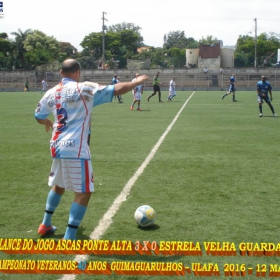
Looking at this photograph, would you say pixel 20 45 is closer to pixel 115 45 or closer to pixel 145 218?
pixel 115 45

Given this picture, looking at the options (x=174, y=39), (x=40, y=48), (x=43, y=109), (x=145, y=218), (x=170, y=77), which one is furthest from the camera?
(x=174, y=39)

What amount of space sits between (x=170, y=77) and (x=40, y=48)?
41695mm

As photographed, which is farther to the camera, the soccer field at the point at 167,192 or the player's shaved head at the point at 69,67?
the soccer field at the point at 167,192

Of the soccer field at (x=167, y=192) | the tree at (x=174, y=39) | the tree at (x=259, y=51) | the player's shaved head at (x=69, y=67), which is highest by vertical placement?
the tree at (x=174, y=39)

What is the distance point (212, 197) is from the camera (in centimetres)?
688

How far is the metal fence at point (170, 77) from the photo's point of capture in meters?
64.5

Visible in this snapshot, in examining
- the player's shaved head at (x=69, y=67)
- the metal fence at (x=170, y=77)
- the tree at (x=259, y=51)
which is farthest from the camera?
the tree at (x=259, y=51)

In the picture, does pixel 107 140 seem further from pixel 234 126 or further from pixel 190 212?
pixel 190 212

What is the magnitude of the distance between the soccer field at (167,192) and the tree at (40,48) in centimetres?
8156

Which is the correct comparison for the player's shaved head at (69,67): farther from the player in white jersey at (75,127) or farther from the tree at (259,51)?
the tree at (259,51)

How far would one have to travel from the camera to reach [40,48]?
322 feet

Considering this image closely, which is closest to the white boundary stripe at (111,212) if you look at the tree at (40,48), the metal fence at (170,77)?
the metal fence at (170,77)

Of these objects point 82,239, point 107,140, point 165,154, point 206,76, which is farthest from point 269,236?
point 206,76

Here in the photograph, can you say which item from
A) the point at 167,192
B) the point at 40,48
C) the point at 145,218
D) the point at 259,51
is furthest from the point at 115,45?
the point at 145,218
